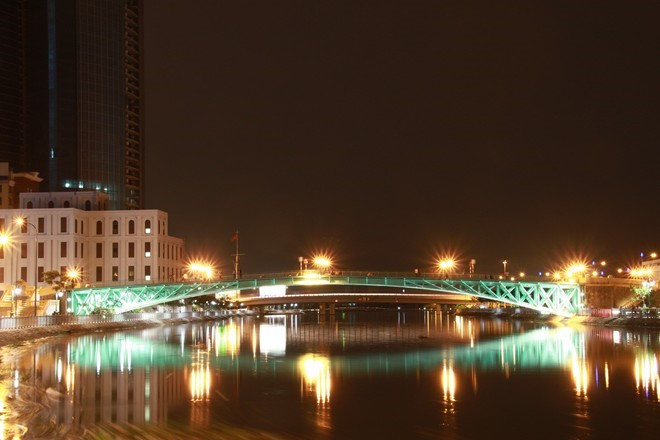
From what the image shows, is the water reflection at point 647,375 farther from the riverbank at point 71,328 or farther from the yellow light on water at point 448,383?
the riverbank at point 71,328

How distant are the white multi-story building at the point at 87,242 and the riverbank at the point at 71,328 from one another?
12.7 m

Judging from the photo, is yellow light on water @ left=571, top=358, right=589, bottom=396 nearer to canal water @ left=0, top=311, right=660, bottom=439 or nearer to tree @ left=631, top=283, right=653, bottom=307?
canal water @ left=0, top=311, right=660, bottom=439

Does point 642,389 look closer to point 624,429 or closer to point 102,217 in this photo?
point 624,429

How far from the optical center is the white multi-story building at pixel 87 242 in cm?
13700

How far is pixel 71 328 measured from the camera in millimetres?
96938

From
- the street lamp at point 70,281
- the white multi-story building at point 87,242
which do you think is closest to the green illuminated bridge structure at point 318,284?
the street lamp at point 70,281

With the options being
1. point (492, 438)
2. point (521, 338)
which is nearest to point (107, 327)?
point (521, 338)

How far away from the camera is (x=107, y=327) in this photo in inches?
4264

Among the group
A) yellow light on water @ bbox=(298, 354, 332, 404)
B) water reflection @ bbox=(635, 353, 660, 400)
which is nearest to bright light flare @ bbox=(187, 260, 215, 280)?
yellow light on water @ bbox=(298, 354, 332, 404)

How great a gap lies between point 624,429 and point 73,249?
11804cm

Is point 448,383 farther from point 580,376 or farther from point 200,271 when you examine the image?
point 200,271

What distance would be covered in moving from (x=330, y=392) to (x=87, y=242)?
109m

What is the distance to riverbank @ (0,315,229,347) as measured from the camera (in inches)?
3031

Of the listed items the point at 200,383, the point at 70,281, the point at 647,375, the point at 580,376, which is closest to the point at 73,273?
the point at 70,281
